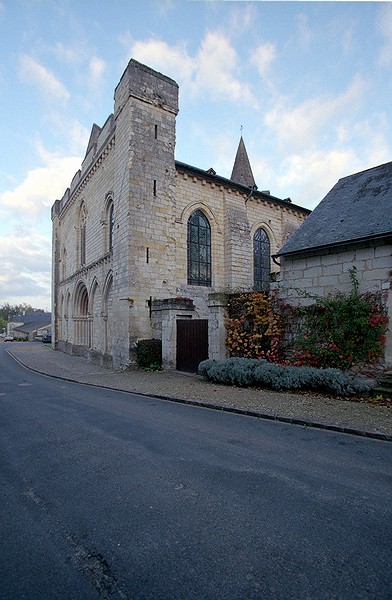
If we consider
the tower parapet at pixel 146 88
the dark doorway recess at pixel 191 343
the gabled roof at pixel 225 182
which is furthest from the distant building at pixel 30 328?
the dark doorway recess at pixel 191 343

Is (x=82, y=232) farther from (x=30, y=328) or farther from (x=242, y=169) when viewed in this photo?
(x=30, y=328)

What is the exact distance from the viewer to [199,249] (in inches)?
645

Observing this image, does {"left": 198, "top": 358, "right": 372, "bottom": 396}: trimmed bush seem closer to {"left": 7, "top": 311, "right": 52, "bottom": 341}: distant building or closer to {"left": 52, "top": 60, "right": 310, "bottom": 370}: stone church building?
{"left": 52, "top": 60, "right": 310, "bottom": 370}: stone church building

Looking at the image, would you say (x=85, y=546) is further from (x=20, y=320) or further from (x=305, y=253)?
(x=20, y=320)

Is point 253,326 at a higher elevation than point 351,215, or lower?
lower

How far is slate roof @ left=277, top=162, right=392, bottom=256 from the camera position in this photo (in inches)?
312

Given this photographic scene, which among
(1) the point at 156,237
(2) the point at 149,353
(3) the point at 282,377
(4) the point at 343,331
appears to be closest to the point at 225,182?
(1) the point at 156,237

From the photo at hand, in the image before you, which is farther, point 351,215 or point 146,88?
point 146,88

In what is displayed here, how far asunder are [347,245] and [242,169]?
2027 cm

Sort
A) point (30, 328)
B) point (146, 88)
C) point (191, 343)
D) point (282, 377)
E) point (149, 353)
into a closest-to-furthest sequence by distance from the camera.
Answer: point (282, 377), point (191, 343), point (149, 353), point (146, 88), point (30, 328)

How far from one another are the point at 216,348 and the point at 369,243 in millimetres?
5072

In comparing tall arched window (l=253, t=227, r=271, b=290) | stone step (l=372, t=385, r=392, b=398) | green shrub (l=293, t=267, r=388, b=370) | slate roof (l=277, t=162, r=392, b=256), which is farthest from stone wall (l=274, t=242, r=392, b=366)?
tall arched window (l=253, t=227, r=271, b=290)

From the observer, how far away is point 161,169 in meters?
14.0

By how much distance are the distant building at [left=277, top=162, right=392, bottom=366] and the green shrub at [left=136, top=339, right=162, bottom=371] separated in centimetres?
550
